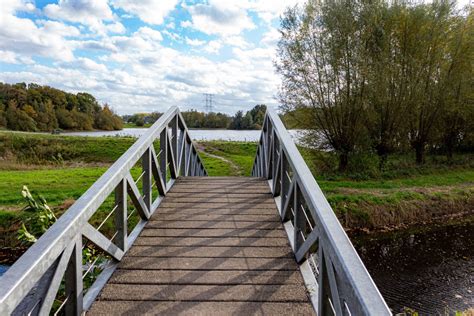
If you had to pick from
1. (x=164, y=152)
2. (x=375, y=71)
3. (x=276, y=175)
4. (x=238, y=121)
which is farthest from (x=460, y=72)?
(x=238, y=121)

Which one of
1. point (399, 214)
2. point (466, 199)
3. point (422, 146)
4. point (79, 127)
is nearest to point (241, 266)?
point (399, 214)

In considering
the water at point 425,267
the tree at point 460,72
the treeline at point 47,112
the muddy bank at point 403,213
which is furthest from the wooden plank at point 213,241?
the treeline at point 47,112

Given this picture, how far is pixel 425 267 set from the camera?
8.13 m

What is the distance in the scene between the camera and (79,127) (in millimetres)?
43938

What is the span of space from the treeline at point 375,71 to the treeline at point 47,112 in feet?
112

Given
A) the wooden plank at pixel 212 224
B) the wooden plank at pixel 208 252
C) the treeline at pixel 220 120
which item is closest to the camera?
the wooden plank at pixel 208 252

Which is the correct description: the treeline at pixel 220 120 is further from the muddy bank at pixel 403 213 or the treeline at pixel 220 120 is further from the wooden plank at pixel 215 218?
the wooden plank at pixel 215 218

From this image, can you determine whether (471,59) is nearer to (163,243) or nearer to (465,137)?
(465,137)

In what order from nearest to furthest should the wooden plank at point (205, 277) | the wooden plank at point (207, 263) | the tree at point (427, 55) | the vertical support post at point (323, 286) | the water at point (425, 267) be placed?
the vertical support post at point (323, 286), the wooden plank at point (205, 277), the wooden plank at point (207, 263), the water at point (425, 267), the tree at point (427, 55)

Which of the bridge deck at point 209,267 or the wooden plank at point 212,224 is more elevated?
the wooden plank at point 212,224

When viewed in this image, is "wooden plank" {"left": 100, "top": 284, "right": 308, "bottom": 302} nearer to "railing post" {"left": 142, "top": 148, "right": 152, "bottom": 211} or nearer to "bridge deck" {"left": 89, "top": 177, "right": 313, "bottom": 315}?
"bridge deck" {"left": 89, "top": 177, "right": 313, "bottom": 315}

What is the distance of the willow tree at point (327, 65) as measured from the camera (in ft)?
44.2

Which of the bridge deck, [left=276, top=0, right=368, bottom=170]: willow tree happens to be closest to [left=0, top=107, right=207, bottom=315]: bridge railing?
the bridge deck

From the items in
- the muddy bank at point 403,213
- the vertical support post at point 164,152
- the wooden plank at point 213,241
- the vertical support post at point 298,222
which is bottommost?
the muddy bank at point 403,213
